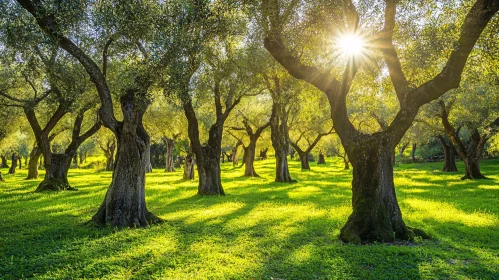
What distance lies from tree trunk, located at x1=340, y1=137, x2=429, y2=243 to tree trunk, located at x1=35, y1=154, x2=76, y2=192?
23.7m

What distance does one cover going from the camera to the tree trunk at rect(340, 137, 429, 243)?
10.6m

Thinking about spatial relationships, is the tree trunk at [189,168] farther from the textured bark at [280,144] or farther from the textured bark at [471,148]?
the textured bark at [471,148]

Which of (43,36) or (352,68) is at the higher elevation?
(43,36)

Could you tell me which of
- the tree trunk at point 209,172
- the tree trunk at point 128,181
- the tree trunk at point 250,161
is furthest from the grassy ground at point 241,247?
the tree trunk at point 250,161

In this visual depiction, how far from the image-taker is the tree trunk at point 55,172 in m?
25.9

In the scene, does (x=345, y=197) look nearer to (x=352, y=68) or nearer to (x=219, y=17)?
(x=352, y=68)

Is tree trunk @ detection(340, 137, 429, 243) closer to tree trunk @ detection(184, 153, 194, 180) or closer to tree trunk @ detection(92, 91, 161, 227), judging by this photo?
tree trunk @ detection(92, 91, 161, 227)

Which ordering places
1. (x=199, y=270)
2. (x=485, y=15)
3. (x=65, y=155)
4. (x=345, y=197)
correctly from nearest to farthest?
(x=199, y=270) < (x=485, y=15) < (x=345, y=197) < (x=65, y=155)

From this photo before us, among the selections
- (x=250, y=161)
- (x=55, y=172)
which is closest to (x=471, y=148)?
(x=250, y=161)

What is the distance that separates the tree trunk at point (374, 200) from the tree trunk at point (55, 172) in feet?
77.8

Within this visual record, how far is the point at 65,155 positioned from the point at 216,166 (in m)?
12.9

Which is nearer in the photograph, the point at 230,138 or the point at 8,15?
the point at 8,15

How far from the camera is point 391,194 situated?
36.2 ft

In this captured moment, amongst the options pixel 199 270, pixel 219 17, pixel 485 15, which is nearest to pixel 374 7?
pixel 485 15
